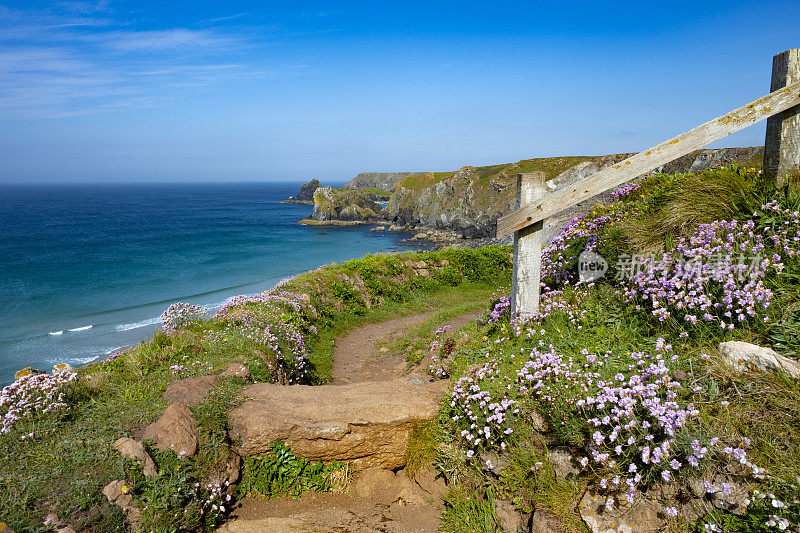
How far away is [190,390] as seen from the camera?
Answer: 5012mm

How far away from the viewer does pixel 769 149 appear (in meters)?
5.17

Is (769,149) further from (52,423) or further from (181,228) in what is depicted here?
(181,228)

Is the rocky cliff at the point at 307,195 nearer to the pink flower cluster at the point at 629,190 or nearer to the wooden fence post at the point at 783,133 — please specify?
the pink flower cluster at the point at 629,190

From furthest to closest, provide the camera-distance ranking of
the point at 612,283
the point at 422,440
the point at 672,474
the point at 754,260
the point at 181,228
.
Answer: the point at 181,228
the point at 612,283
the point at 422,440
the point at 754,260
the point at 672,474

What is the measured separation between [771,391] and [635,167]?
270cm

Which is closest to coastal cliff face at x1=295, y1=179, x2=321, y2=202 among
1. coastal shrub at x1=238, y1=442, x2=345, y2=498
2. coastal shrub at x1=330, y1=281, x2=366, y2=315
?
coastal shrub at x1=330, y1=281, x2=366, y2=315

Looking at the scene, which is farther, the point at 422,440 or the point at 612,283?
the point at 612,283

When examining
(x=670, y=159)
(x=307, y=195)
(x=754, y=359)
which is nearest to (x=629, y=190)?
(x=670, y=159)

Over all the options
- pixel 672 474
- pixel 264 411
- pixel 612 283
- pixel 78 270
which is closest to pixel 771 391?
pixel 672 474

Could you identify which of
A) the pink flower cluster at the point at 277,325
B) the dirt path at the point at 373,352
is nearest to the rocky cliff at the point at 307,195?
the dirt path at the point at 373,352

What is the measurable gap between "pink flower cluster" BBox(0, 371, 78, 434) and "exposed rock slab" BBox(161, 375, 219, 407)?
3.74 ft

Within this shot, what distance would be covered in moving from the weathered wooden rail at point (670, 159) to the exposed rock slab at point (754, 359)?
2.04m

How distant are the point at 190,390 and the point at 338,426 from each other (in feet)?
6.66

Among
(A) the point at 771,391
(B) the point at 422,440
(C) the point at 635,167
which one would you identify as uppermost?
(C) the point at 635,167
